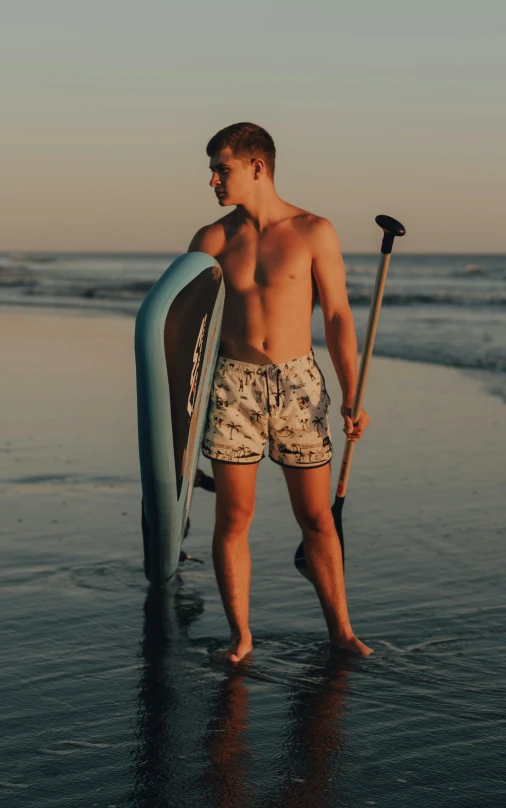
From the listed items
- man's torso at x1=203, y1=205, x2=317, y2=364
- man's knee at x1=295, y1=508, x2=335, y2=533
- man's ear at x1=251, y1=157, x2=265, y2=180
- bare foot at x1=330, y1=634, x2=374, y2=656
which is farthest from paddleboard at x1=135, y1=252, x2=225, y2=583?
bare foot at x1=330, y1=634, x2=374, y2=656

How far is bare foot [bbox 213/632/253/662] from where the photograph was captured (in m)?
3.91

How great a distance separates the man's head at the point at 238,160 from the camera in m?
3.88

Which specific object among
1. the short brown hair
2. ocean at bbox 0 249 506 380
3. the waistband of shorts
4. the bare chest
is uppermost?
the short brown hair

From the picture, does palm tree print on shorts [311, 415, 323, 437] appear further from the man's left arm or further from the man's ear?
the man's ear

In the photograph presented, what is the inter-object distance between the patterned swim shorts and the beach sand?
2.45ft

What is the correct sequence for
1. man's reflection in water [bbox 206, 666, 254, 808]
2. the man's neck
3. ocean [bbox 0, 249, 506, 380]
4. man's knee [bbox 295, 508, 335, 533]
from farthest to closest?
ocean [bbox 0, 249, 506, 380]
man's knee [bbox 295, 508, 335, 533]
the man's neck
man's reflection in water [bbox 206, 666, 254, 808]

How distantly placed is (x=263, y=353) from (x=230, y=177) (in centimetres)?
65

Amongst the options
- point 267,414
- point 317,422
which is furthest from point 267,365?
point 317,422

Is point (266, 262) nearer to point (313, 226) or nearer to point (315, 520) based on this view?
point (313, 226)

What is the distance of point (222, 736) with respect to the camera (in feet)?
10.7

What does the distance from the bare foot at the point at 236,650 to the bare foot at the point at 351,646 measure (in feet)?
1.07

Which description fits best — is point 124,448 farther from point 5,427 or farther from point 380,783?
point 380,783

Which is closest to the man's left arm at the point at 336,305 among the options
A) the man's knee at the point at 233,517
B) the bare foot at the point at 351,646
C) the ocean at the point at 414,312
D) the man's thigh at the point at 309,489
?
the man's thigh at the point at 309,489

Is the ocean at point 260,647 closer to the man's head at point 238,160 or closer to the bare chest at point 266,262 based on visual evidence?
the bare chest at point 266,262
